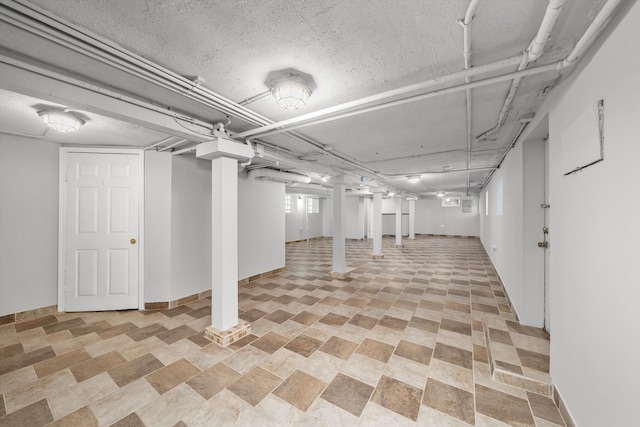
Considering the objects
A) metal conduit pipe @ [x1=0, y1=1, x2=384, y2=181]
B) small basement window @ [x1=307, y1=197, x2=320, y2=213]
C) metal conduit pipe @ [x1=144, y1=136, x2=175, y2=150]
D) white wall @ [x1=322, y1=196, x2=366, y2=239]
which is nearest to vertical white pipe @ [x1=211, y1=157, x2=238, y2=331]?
metal conduit pipe @ [x1=0, y1=1, x2=384, y2=181]

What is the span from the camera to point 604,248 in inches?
49.1

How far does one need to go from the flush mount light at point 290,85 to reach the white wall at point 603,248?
1.68 meters

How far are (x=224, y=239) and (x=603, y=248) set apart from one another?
3.00m

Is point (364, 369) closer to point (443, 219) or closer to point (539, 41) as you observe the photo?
point (539, 41)

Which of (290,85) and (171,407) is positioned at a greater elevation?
(290,85)

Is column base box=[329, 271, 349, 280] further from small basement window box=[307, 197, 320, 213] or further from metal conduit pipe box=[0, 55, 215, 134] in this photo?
small basement window box=[307, 197, 320, 213]

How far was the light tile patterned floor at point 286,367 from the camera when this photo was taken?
171cm

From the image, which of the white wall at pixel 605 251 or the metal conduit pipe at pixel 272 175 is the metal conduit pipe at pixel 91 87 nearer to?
the metal conduit pipe at pixel 272 175

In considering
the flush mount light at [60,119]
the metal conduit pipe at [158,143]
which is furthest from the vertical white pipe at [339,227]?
the flush mount light at [60,119]

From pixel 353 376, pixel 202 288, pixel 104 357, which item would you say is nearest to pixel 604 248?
pixel 353 376

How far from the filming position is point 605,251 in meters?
1.24

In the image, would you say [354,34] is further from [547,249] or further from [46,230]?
[46,230]

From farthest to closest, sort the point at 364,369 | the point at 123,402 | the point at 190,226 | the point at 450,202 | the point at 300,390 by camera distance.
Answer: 1. the point at 450,202
2. the point at 190,226
3. the point at 364,369
4. the point at 300,390
5. the point at 123,402

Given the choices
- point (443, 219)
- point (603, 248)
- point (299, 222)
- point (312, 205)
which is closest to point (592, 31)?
point (603, 248)
